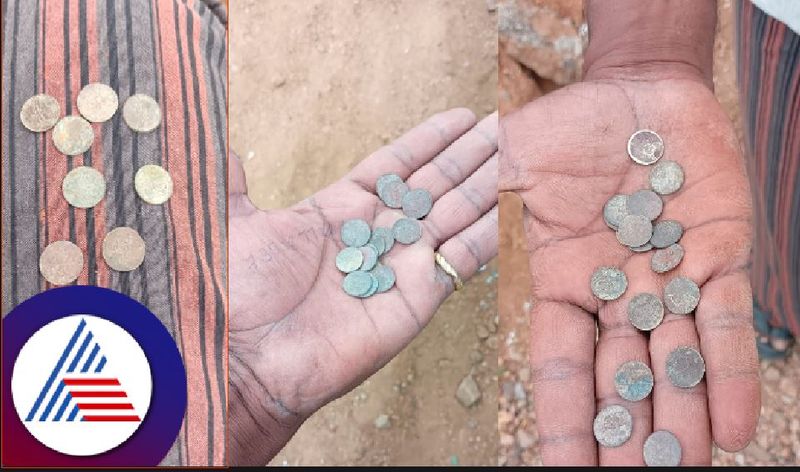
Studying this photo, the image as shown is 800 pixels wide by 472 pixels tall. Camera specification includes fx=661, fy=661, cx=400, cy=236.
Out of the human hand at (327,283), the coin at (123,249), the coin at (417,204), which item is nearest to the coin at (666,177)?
the human hand at (327,283)

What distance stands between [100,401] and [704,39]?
1159 millimetres

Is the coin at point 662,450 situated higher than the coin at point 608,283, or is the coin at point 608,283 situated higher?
the coin at point 608,283

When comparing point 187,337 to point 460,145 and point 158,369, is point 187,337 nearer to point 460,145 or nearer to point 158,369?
point 158,369

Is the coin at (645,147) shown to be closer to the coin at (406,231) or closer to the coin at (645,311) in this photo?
the coin at (645,311)

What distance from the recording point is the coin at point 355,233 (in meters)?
1.12

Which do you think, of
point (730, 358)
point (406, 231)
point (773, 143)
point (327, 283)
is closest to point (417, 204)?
point (406, 231)

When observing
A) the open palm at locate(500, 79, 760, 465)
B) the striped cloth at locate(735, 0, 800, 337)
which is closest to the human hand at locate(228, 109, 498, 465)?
the open palm at locate(500, 79, 760, 465)

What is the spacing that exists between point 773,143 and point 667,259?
1.32 feet

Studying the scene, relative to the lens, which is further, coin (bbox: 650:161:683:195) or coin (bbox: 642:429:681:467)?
coin (bbox: 650:161:683:195)

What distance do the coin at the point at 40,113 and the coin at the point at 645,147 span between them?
896 mm

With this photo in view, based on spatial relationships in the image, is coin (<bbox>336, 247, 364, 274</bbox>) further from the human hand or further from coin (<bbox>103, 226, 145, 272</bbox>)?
coin (<bbox>103, 226, 145, 272</bbox>)

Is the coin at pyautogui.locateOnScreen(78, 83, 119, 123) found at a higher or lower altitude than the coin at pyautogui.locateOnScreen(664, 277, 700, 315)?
higher

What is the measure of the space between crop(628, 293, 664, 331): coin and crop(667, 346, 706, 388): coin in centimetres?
5

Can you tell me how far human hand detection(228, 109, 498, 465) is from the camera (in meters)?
1.04
